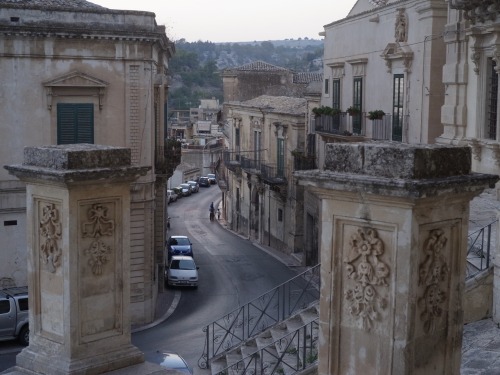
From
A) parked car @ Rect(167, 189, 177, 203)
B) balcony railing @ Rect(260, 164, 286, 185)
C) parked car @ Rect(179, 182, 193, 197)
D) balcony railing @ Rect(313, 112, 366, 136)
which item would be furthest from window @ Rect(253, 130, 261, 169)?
parked car @ Rect(179, 182, 193, 197)

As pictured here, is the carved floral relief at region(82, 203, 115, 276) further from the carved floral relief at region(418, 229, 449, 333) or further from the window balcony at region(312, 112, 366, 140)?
the window balcony at region(312, 112, 366, 140)

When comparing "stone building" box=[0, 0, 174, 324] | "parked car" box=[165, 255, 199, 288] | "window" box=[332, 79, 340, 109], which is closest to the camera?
"stone building" box=[0, 0, 174, 324]

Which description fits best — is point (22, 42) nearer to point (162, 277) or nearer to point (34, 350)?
point (162, 277)

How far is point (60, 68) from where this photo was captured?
65.1ft

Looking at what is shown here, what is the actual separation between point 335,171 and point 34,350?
3151 mm

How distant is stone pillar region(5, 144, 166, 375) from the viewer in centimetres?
626

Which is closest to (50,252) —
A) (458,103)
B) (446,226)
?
(446,226)

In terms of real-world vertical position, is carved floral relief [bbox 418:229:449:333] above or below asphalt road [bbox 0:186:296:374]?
above

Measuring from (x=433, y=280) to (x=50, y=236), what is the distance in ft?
10.4

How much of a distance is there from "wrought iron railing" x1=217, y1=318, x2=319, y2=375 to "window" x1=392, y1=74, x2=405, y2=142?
8.86 m

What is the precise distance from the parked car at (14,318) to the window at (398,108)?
1052 centimetres

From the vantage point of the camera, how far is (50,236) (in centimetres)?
636

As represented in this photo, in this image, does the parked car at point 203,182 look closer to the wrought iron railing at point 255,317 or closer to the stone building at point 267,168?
the stone building at point 267,168

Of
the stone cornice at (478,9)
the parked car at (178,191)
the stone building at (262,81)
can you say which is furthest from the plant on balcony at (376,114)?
Result: the parked car at (178,191)
